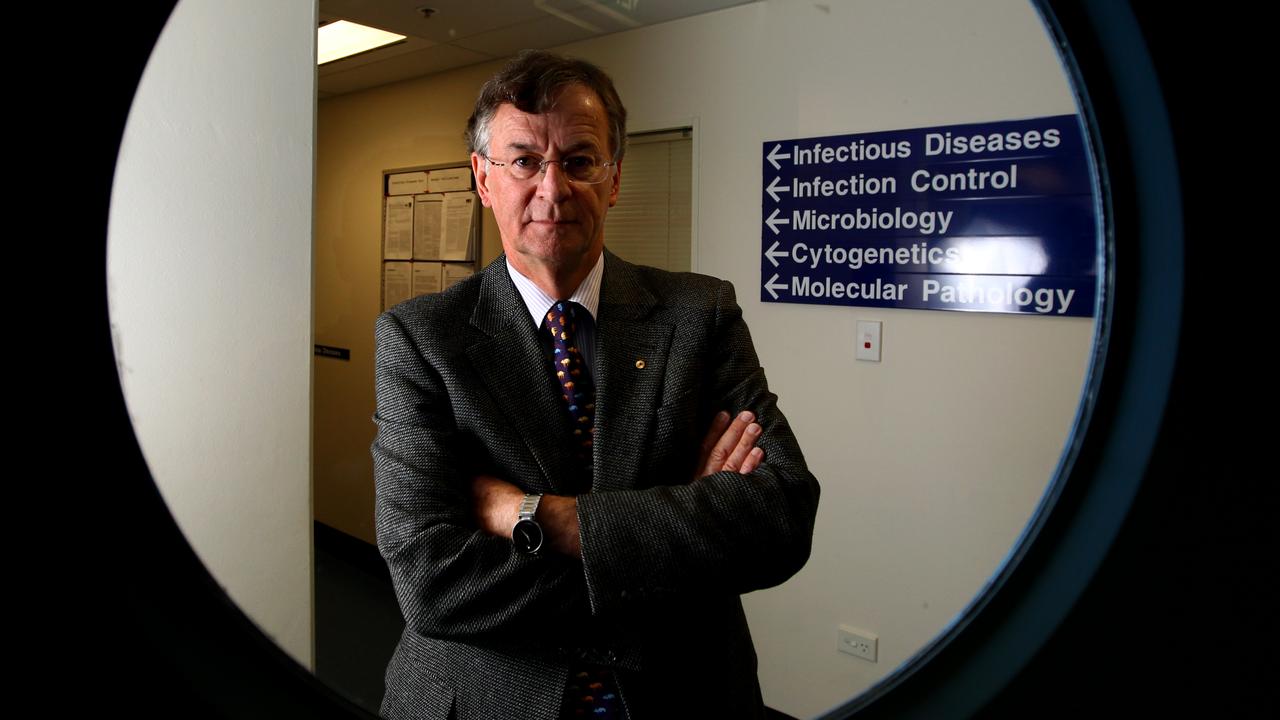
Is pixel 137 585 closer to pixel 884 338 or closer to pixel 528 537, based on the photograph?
pixel 528 537

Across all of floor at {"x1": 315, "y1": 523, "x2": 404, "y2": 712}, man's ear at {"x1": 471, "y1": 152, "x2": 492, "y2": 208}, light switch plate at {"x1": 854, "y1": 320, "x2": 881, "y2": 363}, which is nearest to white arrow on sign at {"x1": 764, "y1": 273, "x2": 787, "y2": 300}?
light switch plate at {"x1": 854, "y1": 320, "x2": 881, "y2": 363}

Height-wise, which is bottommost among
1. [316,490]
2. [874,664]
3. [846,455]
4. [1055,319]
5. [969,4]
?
[874,664]

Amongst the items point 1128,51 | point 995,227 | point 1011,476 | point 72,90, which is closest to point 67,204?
point 72,90

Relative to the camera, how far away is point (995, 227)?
71 centimetres

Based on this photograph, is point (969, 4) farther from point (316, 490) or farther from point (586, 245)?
point (316, 490)

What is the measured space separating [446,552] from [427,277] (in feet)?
1.24

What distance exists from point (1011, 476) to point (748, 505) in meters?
0.45

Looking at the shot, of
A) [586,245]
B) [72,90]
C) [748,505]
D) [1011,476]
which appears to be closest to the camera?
[72,90]

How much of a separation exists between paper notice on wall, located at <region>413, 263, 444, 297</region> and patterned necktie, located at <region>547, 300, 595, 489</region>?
8.9 inches

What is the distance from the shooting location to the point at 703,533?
505 mm

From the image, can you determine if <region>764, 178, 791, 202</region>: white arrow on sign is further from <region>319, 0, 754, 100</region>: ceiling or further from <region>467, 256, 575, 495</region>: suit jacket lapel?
<region>467, 256, 575, 495</region>: suit jacket lapel

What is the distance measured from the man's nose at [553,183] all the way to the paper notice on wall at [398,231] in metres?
0.25

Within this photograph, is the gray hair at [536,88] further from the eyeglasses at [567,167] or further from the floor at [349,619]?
the floor at [349,619]

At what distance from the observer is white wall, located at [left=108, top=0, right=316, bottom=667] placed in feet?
2.57
